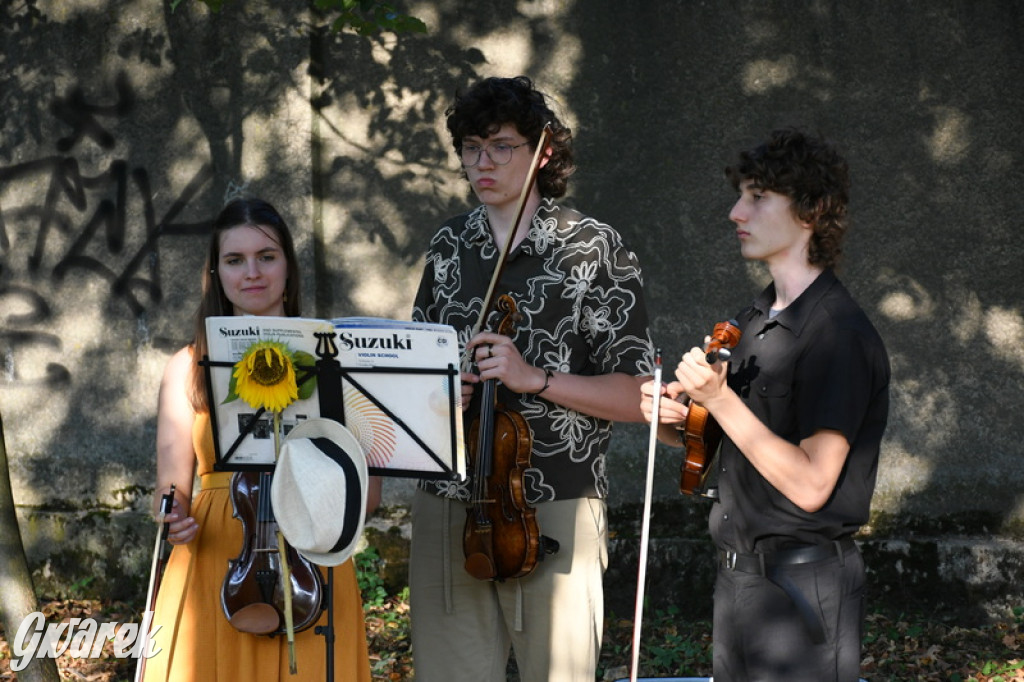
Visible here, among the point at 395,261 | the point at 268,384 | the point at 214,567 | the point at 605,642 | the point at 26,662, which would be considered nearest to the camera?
the point at 268,384

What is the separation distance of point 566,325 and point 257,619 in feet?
3.88

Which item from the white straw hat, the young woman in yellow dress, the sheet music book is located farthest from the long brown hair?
the white straw hat

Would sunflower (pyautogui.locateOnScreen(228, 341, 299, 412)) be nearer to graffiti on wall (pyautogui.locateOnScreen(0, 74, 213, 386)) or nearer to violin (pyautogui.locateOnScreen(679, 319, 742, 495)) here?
violin (pyautogui.locateOnScreen(679, 319, 742, 495))

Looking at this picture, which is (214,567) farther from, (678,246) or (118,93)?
(118,93)

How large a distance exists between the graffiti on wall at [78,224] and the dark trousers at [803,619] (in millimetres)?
4067

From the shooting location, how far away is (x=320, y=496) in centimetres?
262

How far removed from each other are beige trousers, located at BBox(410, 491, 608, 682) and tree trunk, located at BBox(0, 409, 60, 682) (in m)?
1.56

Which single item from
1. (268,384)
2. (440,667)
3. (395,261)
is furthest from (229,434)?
(395,261)

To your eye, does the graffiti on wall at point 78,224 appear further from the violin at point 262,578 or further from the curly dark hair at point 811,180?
the curly dark hair at point 811,180

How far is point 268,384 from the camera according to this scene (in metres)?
2.72

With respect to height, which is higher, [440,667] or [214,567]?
[214,567]

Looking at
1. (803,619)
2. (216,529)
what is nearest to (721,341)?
(803,619)

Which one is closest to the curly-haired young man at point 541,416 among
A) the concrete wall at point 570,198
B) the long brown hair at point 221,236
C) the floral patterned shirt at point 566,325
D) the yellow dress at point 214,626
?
the floral patterned shirt at point 566,325

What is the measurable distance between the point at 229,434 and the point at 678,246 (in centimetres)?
327
